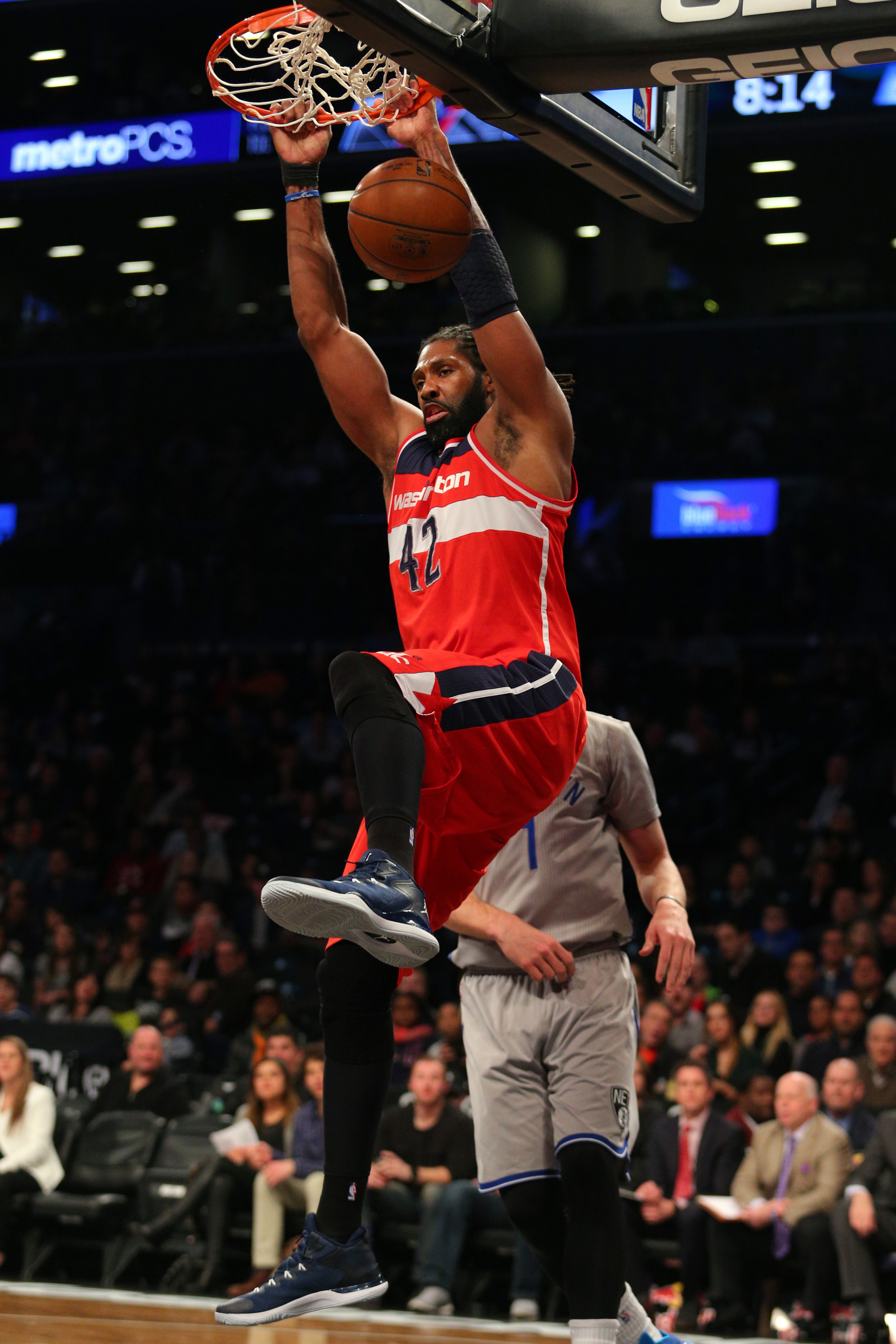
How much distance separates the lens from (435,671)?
3.77 meters

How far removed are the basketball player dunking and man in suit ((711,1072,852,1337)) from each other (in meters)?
4.59

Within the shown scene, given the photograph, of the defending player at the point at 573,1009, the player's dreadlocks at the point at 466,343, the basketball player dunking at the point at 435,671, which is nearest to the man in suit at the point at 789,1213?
the defending player at the point at 573,1009

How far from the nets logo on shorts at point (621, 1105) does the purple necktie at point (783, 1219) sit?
3.53 metres

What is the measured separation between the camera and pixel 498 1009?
5.18 meters

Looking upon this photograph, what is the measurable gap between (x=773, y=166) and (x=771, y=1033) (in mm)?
12497

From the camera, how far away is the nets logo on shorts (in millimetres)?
4895

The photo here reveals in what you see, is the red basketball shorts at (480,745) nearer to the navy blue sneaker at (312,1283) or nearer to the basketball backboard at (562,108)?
the navy blue sneaker at (312,1283)

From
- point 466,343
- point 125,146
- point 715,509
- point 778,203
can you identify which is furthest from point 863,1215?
point 778,203

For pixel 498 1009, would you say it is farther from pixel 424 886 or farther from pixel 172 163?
pixel 172 163

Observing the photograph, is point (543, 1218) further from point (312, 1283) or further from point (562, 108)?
point (562, 108)

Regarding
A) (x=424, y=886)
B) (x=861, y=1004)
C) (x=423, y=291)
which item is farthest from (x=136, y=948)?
(x=423, y=291)

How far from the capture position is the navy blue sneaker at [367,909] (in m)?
Result: 3.19

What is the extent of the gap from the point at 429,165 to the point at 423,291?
18561 millimetres

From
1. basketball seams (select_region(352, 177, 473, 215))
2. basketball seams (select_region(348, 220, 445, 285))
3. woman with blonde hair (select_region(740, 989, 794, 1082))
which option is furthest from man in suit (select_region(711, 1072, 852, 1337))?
basketball seams (select_region(352, 177, 473, 215))
